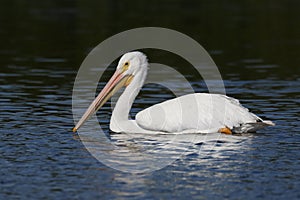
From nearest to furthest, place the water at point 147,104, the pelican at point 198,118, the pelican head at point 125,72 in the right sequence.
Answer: the water at point 147,104, the pelican at point 198,118, the pelican head at point 125,72

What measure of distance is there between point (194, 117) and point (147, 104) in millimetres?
2922

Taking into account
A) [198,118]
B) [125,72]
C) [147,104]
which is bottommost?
[147,104]

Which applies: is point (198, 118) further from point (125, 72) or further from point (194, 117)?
point (125, 72)

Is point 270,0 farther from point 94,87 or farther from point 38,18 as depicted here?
point 94,87

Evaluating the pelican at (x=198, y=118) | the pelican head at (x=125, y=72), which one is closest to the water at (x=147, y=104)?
the pelican at (x=198, y=118)

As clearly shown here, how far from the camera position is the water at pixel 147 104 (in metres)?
7.85

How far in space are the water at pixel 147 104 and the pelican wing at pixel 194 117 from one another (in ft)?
0.94

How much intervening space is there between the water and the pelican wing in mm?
288

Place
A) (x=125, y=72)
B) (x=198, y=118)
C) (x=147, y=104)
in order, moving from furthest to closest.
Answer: (x=147, y=104), (x=125, y=72), (x=198, y=118)

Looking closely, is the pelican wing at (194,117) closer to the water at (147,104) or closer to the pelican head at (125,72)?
the water at (147,104)

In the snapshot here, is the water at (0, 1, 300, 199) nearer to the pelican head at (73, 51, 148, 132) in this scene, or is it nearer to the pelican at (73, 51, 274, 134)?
the pelican at (73, 51, 274, 134)

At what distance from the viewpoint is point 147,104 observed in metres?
13.2

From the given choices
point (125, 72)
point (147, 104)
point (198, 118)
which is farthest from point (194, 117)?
point (147, 104)

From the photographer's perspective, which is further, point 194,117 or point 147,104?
point 147,104
